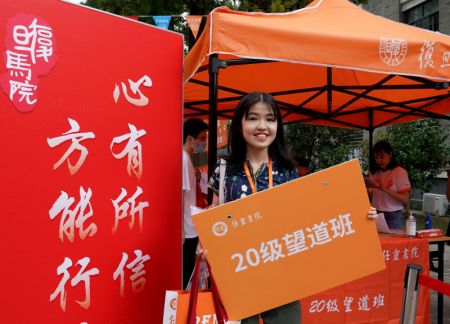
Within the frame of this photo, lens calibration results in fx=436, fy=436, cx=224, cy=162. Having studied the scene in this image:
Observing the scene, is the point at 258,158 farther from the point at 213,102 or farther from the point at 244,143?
the point at 213,102

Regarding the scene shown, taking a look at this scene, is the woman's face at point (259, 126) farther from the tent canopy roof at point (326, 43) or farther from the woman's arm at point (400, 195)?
the woman's arm at point (400, 195)

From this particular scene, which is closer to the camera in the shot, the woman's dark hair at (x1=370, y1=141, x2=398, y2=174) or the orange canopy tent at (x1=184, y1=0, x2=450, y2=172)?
the orange canopy tent at (x1=184, y1=0, x2=450, y2=172)

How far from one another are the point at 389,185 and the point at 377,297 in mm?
1567

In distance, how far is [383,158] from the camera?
481cm

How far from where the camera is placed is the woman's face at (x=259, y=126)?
201 cm

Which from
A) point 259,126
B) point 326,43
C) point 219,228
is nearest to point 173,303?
point 219,228

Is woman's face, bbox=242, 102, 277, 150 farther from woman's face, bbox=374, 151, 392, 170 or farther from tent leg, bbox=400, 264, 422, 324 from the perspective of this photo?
woman's face, bbox=374, 151, 392, 170

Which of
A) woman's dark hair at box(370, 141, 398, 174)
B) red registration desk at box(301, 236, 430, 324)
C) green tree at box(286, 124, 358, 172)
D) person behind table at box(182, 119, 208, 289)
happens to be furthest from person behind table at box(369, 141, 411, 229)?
green tree at box(286, 124, 358, 172)

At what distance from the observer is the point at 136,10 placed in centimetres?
951

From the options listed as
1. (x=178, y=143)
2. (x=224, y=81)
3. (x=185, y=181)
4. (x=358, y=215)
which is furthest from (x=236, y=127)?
(x=224, y=81)

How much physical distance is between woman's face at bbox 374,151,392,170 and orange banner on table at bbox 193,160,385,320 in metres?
3.12

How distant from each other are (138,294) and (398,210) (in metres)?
3.59

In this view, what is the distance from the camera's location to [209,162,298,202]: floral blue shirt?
201cm

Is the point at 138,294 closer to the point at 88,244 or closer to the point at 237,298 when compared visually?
the point at 88,244
